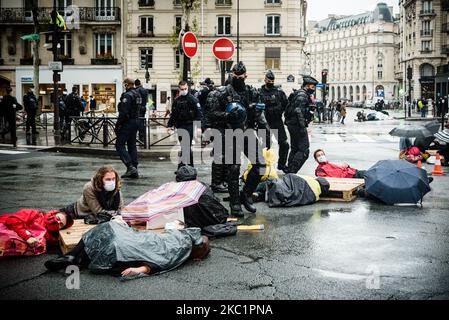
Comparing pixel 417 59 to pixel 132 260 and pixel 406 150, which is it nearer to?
pixel 406 150

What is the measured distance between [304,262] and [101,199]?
2639 millimetres

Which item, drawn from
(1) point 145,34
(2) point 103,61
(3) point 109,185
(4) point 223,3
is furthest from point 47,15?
(3) point 109,185

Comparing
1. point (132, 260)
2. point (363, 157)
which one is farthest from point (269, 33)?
point (132, 260)

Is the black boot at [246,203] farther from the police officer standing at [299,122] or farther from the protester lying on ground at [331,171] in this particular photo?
the police officer standing at [299,122]

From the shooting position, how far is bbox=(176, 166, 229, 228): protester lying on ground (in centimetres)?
721

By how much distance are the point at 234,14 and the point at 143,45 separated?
27.8 ft

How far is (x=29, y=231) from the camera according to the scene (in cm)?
652

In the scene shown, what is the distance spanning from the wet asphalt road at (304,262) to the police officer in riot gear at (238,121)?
385 millimetres

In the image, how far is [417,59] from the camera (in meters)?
86.8

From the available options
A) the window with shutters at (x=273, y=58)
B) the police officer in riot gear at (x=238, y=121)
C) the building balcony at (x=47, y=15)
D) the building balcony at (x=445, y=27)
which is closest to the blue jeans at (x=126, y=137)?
the police officer in riot gear at (x=238, y=121)

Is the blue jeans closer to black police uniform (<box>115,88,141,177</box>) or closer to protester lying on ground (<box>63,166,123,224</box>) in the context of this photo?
black police uniform (<box>115,88,141,177</box>)

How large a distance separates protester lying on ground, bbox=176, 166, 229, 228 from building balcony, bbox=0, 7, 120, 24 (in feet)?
145

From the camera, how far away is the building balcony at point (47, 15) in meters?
48.5

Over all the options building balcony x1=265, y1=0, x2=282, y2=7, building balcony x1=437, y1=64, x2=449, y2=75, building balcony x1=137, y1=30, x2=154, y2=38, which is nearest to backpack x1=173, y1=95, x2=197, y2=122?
building balcony x1=137, y1=30, x2=154, y2=38
